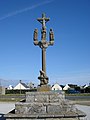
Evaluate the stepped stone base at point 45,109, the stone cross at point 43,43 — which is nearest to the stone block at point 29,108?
the stepped stone base at point 45,109

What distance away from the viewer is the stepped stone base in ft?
31.2

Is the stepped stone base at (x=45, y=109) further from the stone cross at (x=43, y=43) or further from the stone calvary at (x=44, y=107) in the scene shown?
the stone cross at (x=43, y=43)

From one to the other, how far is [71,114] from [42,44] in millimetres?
3946

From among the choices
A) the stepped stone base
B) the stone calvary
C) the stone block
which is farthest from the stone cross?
the stone block

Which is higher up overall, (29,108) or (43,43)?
(43,43)

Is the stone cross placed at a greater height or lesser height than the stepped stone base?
greater

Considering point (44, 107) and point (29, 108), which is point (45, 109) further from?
point (29, 108)

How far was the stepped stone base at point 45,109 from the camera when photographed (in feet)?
31.2

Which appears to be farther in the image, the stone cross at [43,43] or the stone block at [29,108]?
the stone cross at [43,43]

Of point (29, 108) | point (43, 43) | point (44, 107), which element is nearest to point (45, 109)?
point (44, 107)

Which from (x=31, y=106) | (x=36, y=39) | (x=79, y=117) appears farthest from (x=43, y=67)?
(x=79, y=117)

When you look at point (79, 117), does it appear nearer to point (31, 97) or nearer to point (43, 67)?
point (31, 97)

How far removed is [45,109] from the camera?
32.7 ft

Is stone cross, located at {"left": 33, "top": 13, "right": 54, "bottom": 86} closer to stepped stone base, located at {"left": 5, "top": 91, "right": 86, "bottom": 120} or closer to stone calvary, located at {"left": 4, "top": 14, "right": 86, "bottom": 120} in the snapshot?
stone calvary, located at {"left": 4, "top": 14, "right": 86, "bottom": 120}
